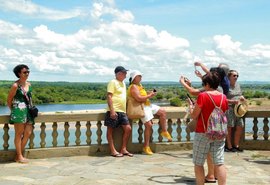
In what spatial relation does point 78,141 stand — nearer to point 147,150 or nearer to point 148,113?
point 147,150

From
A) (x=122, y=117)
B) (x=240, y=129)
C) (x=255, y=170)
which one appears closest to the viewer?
(x=255, y=170)

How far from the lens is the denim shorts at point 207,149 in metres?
5.00

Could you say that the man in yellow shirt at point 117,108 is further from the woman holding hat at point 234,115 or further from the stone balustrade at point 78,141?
the woman holding hat at point 234,115

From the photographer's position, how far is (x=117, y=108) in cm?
796

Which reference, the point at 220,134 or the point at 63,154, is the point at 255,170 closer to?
the point at 220,134

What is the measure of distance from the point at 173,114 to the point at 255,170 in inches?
95.9

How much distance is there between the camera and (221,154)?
503cm

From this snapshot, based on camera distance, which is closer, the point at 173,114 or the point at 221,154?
the point at 221,154

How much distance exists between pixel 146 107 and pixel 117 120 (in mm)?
630

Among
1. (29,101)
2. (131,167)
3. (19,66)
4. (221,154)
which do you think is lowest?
(131,167)

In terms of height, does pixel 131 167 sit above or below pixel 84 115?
below

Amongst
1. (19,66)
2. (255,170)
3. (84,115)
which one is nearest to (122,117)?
(84,115)

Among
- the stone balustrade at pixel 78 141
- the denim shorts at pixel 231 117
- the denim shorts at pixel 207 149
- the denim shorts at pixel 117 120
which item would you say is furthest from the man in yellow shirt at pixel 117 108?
the denim shorts at pixel 207 149

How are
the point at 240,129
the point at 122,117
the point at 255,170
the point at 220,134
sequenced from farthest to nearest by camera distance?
the point at 240,129
the point at 122,117
the point at 255,170
the point at 220,134
